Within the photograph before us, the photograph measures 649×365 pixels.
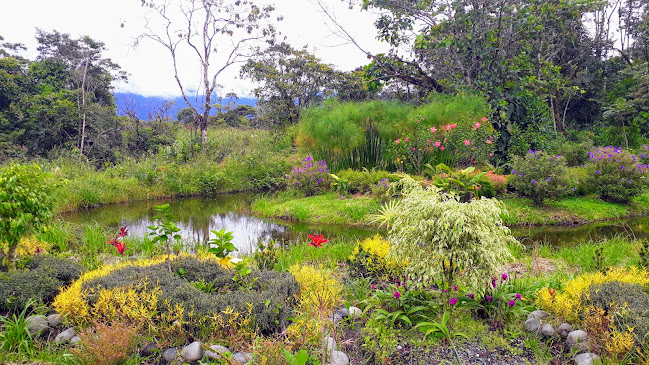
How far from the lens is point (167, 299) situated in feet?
8.69

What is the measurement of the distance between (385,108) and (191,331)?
8.94 metres

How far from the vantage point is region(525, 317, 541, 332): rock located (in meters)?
2.71

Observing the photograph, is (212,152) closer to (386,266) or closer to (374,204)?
(374,204)

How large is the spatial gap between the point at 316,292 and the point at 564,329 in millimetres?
1731

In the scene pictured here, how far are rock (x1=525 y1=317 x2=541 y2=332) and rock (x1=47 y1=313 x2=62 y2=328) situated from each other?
3.32 m

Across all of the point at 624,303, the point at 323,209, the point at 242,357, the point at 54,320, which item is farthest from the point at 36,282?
the point at 323,209

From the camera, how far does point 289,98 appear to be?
19.5m

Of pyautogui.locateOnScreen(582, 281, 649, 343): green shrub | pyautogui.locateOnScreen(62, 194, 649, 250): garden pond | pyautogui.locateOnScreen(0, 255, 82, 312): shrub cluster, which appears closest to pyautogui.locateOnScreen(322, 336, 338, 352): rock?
pyautogui.locateOnScreen(582, 281, 649, 343): green shrub

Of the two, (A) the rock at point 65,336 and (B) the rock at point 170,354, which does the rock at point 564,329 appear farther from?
(A) the rock at point 65,336

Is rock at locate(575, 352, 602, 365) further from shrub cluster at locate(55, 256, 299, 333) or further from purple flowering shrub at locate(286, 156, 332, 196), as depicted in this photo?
purple flowering shrub at locate(286, 156, 332, 196)

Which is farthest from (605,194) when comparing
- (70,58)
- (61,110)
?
(70,58)

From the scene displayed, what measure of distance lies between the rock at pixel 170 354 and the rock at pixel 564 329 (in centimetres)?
253

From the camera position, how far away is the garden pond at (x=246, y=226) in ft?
22.2

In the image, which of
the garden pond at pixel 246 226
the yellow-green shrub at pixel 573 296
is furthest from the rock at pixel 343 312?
the garden pond at pixel 246 226
